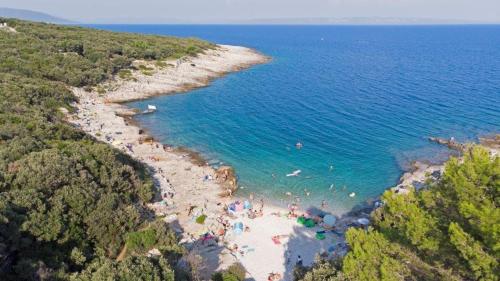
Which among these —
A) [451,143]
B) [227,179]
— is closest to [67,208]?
[227,179]

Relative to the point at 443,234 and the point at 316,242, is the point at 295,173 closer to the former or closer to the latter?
the point at 316,242

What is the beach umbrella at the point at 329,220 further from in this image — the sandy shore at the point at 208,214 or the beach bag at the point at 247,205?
the beach bag at the point at 247,205

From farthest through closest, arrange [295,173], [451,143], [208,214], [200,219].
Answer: [451,143] → [295,173] → [208,214] → [200,219]

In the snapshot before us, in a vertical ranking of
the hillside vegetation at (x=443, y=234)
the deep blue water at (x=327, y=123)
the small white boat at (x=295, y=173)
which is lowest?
the small white boat at (x=295, y=173)

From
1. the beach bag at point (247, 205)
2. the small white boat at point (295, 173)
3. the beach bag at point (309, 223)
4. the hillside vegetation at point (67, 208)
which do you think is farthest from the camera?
the small white boat at point (295, 173)

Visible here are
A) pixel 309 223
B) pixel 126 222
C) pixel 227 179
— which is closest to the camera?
pixel 126 222

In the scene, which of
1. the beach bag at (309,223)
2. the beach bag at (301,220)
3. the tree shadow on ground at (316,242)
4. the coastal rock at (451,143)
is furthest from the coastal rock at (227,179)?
the coastal rock at (451,143)
